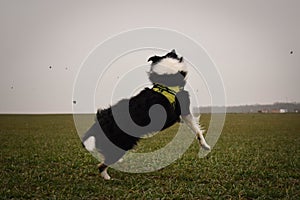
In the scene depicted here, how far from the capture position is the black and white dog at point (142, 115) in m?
5.41

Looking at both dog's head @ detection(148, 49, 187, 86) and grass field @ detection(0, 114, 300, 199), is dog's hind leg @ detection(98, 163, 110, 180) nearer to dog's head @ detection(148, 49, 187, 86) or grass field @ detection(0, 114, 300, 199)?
grass field @ detection(0, 114, 300, 199)

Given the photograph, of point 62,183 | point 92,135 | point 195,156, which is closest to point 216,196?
point 92,135

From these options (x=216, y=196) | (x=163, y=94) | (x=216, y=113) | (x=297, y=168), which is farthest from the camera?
(x=216, y=113)

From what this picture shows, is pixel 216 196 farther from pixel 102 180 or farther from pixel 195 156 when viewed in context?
pixel 195 156

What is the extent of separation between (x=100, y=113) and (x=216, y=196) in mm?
2202

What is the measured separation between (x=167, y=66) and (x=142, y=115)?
113 cm

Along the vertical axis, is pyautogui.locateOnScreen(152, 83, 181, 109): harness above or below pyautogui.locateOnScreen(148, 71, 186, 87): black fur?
below

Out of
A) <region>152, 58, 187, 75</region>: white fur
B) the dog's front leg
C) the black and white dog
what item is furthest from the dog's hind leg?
<region>152, 58, 187, 75</region>: white fur

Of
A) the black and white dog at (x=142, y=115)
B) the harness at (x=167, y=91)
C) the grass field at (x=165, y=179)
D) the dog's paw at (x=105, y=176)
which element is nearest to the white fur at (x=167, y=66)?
the black and white dog at (x=142, y=115)

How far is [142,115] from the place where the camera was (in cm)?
554

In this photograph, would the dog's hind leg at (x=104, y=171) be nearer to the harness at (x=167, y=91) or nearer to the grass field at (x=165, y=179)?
the grass field at (x=165, y=179)

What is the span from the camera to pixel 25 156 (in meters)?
8.68

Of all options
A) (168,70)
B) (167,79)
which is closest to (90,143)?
(167,79)

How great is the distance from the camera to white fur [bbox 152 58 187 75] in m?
6.15
